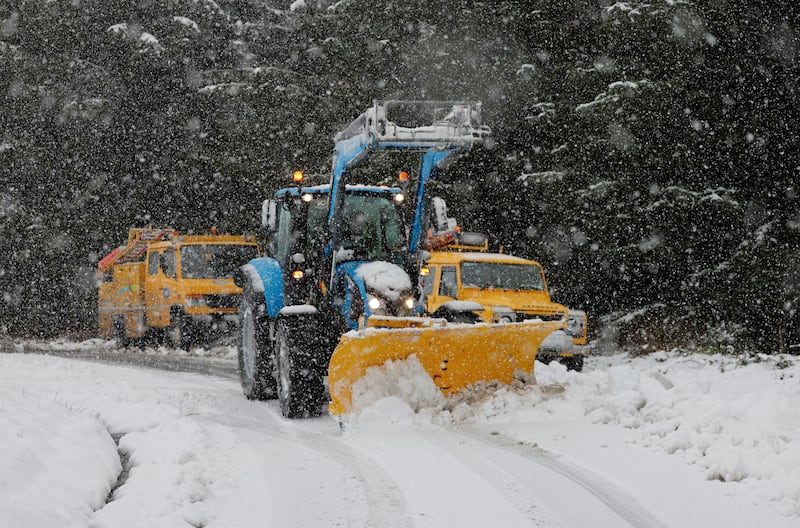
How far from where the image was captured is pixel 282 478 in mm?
5520

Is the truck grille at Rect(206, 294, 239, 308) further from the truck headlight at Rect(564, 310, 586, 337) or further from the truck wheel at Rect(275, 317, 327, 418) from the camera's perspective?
the truck wheel at Rect(275, 317, 327, 418)

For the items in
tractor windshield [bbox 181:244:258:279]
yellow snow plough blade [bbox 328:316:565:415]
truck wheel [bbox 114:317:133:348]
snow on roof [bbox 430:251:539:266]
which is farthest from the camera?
truck wheel [bbox 114:317:133:348]

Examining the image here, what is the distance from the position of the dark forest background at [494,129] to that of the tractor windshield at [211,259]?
3191 mm

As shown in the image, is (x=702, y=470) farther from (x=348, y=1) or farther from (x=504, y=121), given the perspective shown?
(x=348, y=1)

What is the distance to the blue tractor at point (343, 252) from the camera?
25.1 ft

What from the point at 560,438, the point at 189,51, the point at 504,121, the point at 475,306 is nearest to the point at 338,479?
the point at 560,438

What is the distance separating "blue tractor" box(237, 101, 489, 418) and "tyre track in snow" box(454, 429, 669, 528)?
142 centimetres

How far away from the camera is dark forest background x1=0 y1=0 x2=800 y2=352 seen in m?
14.2

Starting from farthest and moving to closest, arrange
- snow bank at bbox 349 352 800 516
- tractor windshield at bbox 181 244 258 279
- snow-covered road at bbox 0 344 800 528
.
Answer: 1. tractor windshield at bbox 181 244 258 279
2. snow bank at bbox 349 352 800 516
3. snow-covered road at bbox 0 344 800 528

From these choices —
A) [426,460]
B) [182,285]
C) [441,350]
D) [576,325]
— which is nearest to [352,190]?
[441,350]

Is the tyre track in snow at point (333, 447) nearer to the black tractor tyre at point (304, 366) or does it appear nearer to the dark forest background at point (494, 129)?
the black tractor tyre at point (304, 366)

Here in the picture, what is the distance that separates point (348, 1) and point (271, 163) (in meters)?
4.13

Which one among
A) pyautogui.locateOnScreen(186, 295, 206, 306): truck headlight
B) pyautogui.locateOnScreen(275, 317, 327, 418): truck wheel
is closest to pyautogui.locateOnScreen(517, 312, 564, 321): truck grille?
pyautogui.locateOnScreen(275, 317, 327, 418): truck wheel

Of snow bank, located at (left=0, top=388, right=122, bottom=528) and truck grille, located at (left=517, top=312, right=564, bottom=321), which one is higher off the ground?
truck grille, located at (left=517, top=312, right=564, bottom=321)
